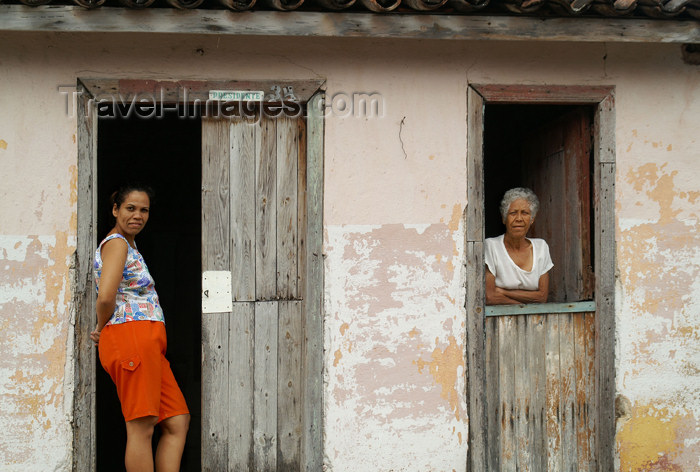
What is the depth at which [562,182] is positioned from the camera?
16.0ft

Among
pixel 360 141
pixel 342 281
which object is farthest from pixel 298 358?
pixel 360 141

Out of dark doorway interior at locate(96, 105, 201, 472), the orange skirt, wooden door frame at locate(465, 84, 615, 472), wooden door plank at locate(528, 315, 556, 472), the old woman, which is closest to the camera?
the orange skirt

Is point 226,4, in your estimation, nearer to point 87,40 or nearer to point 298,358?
point 87,40

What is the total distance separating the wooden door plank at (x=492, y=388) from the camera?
4277 millimetres

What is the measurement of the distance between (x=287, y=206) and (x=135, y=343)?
4.23 feet

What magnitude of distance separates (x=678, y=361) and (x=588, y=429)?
2.54ft

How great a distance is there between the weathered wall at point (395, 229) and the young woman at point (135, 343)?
474 millimetres

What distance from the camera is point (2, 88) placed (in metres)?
3.96

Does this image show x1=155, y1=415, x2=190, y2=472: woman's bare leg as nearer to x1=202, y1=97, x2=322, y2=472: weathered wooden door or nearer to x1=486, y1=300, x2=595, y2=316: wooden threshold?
x1=202, y1=97, x2=322, y2=472: weathered wooden door

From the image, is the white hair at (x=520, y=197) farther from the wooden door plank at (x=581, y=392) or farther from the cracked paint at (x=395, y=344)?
the wooden door plank at (x=581, y=392)

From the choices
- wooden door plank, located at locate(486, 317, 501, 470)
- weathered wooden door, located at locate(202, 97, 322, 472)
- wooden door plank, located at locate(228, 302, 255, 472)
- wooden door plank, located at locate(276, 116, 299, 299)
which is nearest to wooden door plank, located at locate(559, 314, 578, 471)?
wooden door plank, located at locate(486, 317, 501, 470)

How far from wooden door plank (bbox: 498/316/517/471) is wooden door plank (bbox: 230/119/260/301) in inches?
69.8

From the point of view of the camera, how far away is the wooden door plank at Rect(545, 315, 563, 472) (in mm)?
4344

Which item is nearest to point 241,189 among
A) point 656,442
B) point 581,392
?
point 581,392
